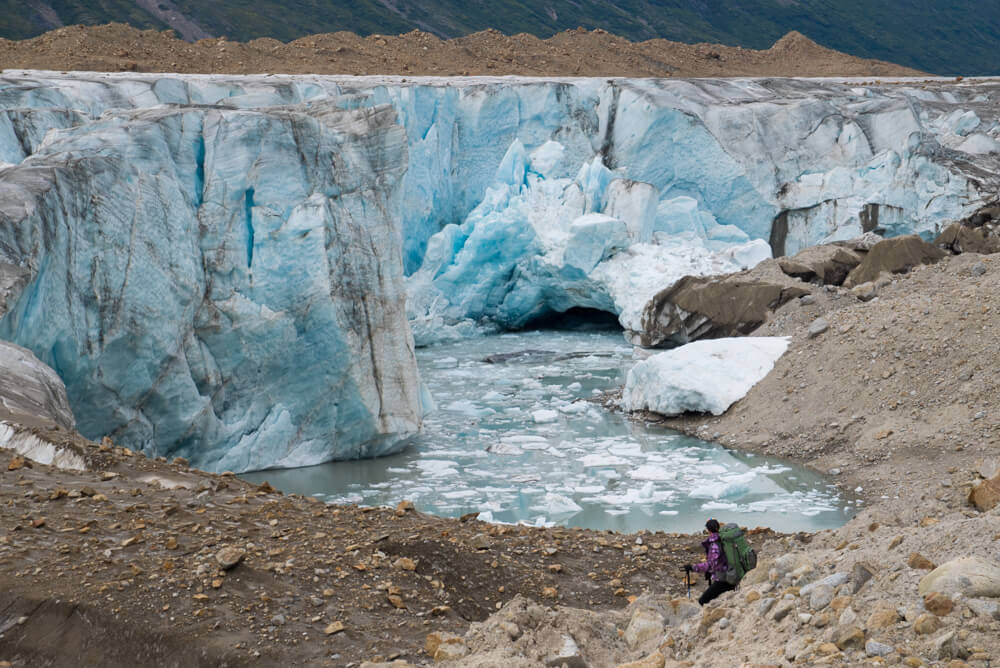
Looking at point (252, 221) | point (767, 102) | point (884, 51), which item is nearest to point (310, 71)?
point (767, 102)

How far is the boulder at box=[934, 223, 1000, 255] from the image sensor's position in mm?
15008

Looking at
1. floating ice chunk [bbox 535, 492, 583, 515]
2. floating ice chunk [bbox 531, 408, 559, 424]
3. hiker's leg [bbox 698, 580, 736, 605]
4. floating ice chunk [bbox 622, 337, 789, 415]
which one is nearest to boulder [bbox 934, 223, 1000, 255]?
floating ice chunk [bbox 622, 337, 789, 415]

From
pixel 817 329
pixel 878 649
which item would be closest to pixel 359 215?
pixel 817 329

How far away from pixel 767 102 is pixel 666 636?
19.4 metres

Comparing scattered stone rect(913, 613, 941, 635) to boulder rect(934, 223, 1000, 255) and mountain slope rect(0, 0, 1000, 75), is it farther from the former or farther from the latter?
mountain slope rect(0, 0, 1000, 75)

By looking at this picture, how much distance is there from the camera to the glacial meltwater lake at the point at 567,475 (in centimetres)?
859

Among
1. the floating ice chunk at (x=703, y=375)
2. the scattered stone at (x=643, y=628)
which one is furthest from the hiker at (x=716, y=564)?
the floating ice chunk at (x=703, y=375)

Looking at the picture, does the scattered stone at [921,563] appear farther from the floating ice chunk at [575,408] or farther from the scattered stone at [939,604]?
the floating ice chunk at [575,408]

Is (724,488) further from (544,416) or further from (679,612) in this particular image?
(679,612)

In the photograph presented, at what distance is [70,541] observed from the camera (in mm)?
4359

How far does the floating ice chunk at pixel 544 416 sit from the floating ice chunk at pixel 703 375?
1013 mm

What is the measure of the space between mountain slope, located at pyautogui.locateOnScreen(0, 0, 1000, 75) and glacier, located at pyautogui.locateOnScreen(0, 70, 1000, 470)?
113 ft

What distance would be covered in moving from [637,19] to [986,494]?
207 feet

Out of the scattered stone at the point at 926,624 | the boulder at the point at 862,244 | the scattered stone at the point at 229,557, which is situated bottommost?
the boulder at the point at 862,244
